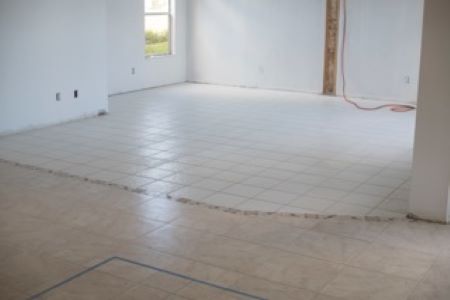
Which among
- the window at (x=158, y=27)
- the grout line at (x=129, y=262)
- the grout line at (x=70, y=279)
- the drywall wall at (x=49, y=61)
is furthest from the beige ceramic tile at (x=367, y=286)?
the window at (x=158, y=27)

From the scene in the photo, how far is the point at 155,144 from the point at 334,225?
2.77 m

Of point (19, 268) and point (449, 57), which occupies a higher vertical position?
point (449, 57)

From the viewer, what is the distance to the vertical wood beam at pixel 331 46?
9352 millimetres

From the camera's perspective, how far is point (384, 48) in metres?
9.09

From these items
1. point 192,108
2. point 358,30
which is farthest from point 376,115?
point 192,108

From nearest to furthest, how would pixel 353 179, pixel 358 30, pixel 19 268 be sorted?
1. pixel 19 268
2. pixel 353 179
3. pixel 358 30

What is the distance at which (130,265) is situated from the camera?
353 centimetres

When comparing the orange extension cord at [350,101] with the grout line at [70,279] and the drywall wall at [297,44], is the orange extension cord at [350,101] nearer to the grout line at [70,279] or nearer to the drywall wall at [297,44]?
the drywall wall at [297,44]

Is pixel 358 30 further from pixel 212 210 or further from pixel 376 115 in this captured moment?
pixel 212 210

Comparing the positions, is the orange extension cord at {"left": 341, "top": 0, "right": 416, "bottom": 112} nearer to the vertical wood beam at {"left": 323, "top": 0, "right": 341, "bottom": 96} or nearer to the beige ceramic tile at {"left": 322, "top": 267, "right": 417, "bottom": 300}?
the vertical wood beam at {"left": 323, "top": 0, "right": 341, "bottom": 96}

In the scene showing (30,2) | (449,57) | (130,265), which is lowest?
(130,265)

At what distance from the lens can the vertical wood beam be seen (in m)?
9.35

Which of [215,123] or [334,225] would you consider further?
[215,123]

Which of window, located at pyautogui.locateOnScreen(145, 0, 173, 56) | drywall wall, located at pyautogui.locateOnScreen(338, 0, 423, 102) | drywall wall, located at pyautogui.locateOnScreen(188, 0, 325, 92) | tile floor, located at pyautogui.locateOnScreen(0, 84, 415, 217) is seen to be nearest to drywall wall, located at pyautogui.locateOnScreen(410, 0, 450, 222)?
tile floor, located at pyautogui.locateOnScreen(0, 84, 415, 217)
